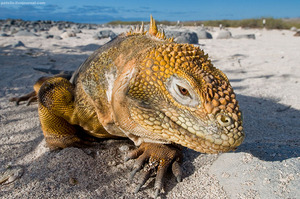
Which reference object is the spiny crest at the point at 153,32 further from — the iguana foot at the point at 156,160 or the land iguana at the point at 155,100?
the iguana foot at the point at 156,160

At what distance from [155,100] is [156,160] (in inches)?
33.2

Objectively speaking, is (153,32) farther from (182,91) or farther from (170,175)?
(170,175)

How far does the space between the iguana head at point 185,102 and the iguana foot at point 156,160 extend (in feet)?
1.92

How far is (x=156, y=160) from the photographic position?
7.98 ft

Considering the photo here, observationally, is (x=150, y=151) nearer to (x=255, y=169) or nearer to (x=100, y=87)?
(x=100, y=87)

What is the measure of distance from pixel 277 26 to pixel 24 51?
25289mm

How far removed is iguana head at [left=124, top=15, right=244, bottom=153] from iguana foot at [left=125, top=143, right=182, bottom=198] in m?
0.59

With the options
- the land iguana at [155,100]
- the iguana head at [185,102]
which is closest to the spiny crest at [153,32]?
the land iguana at [155,100]

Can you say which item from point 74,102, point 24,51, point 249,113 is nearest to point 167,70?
point 74,102

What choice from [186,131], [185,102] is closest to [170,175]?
[186,131]

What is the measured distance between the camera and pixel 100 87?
230 centimetres

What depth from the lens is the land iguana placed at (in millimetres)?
1682

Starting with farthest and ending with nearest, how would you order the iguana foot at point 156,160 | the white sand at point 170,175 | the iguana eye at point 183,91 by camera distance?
Answer: the iguana foot at point 156,160 < the white sand at point 170,175 < the iguana eye at point 183,91

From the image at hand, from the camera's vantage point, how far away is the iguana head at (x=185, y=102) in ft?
5.44
